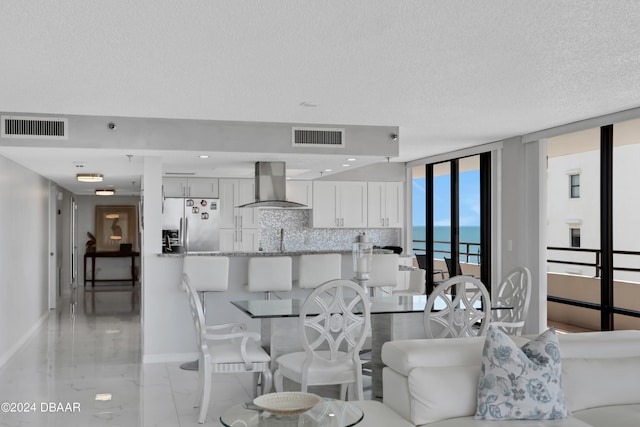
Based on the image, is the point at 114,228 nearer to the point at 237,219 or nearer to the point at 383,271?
the point at 237,219

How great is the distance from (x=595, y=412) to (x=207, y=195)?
755 centimetres

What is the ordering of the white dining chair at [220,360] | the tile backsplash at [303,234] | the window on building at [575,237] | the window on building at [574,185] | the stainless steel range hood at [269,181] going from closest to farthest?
the white dining chair at [220,360] → the stainless steel range hood at [269,181] → the tile backsplash at [303,234] → the window on building at [574,185] → the window on building at [575,237]

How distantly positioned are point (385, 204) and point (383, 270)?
3925 mm

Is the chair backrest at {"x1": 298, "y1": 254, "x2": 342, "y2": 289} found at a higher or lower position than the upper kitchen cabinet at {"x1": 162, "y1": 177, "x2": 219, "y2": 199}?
lower

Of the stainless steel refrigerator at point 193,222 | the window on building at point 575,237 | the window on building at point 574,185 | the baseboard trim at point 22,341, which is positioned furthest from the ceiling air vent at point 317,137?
the window on building at point 575,237

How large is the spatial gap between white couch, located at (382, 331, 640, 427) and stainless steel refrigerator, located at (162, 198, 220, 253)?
6.88m

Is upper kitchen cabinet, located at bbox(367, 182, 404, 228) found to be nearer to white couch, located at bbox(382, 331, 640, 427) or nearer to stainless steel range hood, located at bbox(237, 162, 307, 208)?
stainless steel range hood, located at bbox(237, 162, 307, 208)

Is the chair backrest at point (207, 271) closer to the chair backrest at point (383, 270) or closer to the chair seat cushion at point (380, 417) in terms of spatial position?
the chair backrest at point (383, 270)

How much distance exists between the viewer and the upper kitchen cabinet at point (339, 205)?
405 inches

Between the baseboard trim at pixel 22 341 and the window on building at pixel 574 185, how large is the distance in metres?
10.1

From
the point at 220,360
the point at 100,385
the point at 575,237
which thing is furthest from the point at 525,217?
the point at 575,237

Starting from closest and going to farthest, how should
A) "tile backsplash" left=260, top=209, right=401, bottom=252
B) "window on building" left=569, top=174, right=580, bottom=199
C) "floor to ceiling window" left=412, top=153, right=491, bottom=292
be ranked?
"floor to ceiling window" left=412, top=153, right=491, bottom=292
"tile backsplash" left=260, top=209, right=401, bottom=252
"window on building" left=569, top=174, right=580, bottom=199

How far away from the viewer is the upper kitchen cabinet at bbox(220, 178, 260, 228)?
10008 millimetres

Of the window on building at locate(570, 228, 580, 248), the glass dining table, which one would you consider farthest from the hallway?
the window on building at locate(570, 228, 580, 248)
